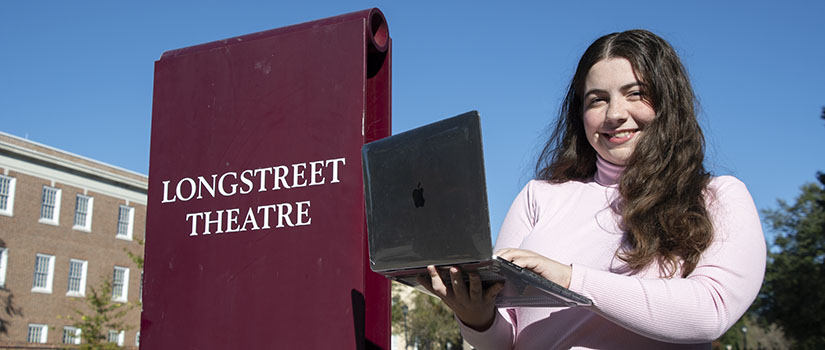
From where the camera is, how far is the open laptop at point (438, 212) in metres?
1.65

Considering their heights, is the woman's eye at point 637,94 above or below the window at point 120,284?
below

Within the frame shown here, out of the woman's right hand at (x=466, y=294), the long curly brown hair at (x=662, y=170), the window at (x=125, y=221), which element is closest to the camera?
the woman's right hand at (x=466, y=294)

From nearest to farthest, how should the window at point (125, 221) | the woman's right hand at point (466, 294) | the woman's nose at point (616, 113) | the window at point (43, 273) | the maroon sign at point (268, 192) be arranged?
1. the woman's right hand at point (466, 294)
2. the woman's nose at point (616, 113)
3. the maroon sign at point (268, 192)
4. the window at point (43, 273)
5. the window at point (125, 221)

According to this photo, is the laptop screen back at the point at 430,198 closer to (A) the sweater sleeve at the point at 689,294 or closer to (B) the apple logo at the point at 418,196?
(B) the apple logo at the point at 418,196

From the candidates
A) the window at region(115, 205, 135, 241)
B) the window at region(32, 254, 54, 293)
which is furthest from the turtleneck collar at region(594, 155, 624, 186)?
the window at region(115, 205, 135, 241)

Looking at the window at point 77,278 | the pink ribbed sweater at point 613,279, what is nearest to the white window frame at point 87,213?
the window at point 77,278

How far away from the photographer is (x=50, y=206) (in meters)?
32.5

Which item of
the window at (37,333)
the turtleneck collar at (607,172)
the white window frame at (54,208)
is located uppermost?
the white window frame at (54,208)

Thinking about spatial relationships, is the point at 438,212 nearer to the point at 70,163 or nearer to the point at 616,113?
the point at 616,113

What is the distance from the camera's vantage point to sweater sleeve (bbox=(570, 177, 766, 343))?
1.70 metres

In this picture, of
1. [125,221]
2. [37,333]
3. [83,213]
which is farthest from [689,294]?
[125,221]

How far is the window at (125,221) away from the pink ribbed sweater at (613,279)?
119 ft

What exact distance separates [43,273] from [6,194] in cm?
363

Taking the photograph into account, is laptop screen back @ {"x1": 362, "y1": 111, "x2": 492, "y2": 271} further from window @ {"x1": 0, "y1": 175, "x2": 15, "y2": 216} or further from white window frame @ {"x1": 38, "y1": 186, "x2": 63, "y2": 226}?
white window frame @ {"x1": 38, "y1": 186, "x2": 63, "y2": 226}
